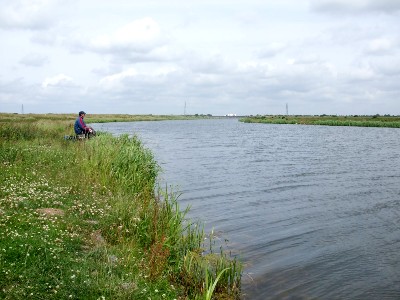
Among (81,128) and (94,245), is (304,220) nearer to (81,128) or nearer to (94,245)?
(94,245)

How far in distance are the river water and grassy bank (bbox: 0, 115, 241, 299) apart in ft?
4.84

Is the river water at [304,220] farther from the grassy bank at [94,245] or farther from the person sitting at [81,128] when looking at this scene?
the person sitting at [81,128]

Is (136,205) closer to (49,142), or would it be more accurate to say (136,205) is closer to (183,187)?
(183,187)

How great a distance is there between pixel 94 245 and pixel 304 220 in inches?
415

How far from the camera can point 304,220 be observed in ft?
58.0

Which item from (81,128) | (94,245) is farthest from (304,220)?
(81,128)

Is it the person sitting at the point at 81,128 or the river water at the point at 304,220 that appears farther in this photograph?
the person sitting at the point at 81,128

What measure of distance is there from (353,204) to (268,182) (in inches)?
271

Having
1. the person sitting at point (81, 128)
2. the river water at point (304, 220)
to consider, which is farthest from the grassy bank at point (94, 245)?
the person sitting at point (81, 128)

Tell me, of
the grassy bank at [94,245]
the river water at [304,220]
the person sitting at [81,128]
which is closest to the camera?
the grassy bank at [94,245]

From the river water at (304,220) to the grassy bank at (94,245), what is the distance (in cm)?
148

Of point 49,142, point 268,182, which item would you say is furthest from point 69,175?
point 268,182

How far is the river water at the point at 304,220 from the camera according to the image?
11.3 meters

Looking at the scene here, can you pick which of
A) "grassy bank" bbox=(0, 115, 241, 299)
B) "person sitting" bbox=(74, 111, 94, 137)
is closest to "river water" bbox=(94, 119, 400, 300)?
"grassy bank" bbox=(0, 115, 241, 299)
